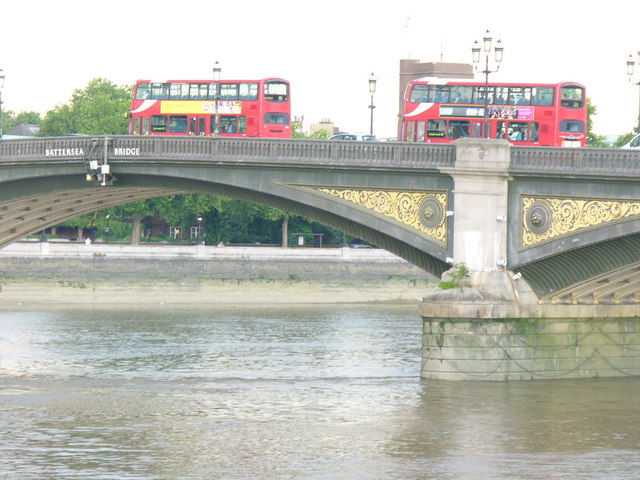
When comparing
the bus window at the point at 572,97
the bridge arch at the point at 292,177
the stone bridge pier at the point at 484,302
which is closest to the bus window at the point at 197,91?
the bridge arch at the point at 292,177

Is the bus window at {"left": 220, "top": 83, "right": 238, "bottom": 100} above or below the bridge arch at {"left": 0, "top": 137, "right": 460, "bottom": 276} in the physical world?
above

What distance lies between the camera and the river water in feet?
105

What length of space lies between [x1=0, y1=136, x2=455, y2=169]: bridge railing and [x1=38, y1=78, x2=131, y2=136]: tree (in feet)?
187

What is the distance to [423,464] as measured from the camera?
106 ft

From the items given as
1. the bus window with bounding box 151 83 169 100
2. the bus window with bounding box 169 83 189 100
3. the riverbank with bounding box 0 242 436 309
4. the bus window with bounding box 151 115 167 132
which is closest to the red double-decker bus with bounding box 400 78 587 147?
the bus window with bounding box 169 83 189 100

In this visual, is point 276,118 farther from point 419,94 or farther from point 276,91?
point 419,94

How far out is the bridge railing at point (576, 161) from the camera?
1606 inches

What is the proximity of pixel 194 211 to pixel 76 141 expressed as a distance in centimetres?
5355

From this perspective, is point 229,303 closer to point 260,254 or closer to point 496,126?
point 260,254

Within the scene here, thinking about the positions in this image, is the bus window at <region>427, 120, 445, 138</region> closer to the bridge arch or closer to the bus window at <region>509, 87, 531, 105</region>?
the bus window at <region>509, 87, 531, 105</region>

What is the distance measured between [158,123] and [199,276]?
27806mm

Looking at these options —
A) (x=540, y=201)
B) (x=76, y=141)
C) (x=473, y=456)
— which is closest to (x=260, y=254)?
(x=76, y=141)

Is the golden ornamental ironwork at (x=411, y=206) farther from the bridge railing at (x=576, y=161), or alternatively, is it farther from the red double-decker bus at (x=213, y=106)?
the red double-decker bus at (x=213, y=106)

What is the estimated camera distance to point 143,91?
6066cm
